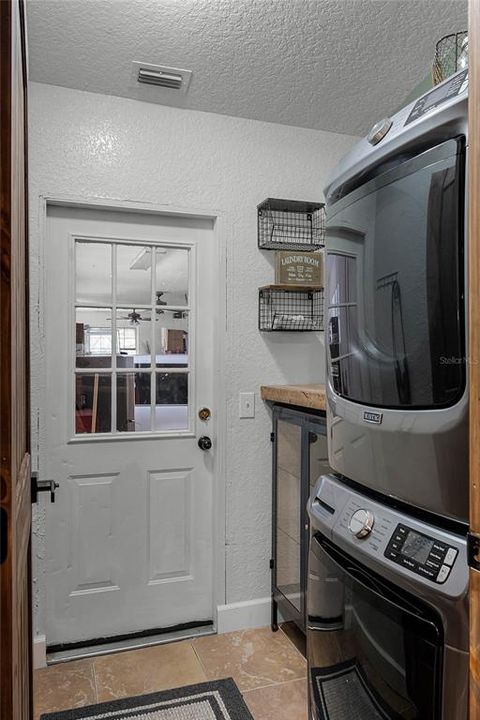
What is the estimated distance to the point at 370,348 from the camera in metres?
1.17

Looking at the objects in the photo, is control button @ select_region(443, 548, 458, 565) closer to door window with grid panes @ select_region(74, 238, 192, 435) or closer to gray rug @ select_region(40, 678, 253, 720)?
gray rug @ select_region(40, 678, 253, 720)

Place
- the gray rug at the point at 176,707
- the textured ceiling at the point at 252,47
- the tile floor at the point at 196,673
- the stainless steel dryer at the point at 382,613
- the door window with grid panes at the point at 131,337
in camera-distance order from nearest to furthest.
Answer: the stainless steel dryer at the point at 382,613 → the textured ceiling at the point at 252,47 → the gray rug at the point at 176,707 → the tile floor at the point at 196,673 → the door window with grid panes at the point at 131,337

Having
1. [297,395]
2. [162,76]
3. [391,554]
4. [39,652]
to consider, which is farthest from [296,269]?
[39,652]

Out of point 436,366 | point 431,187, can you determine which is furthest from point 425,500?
point 431,187

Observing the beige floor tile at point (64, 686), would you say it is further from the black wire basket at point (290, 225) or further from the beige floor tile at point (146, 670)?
the black wire basket at point (290, 225)

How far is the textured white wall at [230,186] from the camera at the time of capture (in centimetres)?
227

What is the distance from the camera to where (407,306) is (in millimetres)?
1033

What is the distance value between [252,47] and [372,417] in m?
1.60

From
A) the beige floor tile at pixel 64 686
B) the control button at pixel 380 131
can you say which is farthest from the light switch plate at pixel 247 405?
the control button at pixel 380 131

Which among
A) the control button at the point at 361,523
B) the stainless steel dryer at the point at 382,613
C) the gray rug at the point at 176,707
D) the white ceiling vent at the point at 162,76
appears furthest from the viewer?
the white ceiling vent at the point at 162,76

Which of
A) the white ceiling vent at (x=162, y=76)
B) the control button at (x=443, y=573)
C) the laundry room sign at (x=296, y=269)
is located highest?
the white ceiling vent at (x=162, y=76)

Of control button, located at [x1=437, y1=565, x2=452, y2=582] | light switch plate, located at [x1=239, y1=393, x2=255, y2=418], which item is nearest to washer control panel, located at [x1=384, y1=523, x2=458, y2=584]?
control button, located at [x1=437, y1=565, x2=452, y2=582]

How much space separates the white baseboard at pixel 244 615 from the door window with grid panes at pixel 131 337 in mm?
926

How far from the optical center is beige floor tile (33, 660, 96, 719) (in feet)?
6.51
